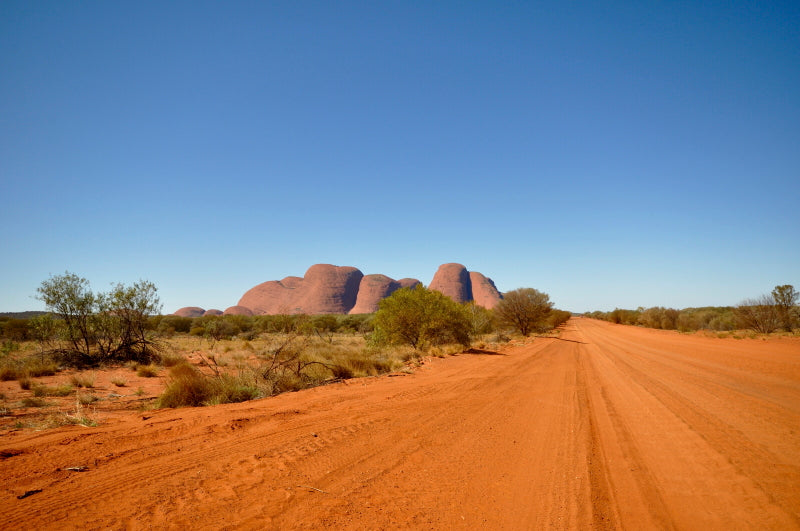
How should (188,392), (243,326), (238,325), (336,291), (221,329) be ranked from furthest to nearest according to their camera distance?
1. (336,291)
2. (243,326)
3. (238,325)
4. (221,329)
5. (188,392)

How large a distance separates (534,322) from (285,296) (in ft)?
387

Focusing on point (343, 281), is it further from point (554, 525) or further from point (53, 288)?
point (554, 525)

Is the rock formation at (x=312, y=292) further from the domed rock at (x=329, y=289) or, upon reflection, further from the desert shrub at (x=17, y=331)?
the desert shrub at (x=17, y=331)

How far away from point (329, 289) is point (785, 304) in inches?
4668

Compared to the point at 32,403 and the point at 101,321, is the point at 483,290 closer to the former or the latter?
the point at 101,321

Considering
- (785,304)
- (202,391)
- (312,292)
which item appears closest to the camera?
(202,391)

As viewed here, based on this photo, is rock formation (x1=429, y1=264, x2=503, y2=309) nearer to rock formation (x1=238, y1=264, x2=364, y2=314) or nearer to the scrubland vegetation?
rock formation (x1=238, y1=264, x2=364, y2=314)

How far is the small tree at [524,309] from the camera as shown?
115 ft

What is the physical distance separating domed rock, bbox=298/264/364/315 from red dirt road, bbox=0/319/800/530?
118 meters

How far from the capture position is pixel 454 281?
141m

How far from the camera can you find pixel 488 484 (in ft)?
12.3

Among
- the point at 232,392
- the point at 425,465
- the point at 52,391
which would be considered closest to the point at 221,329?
the point at 52,391

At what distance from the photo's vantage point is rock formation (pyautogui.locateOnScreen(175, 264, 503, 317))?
4988 inches

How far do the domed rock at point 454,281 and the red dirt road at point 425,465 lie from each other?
127997 millimetres
